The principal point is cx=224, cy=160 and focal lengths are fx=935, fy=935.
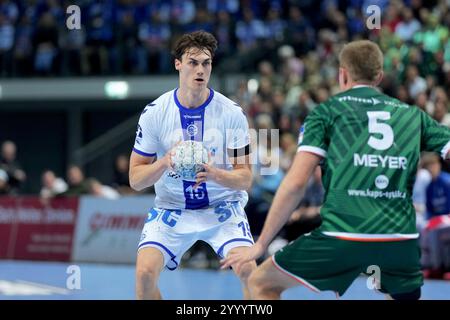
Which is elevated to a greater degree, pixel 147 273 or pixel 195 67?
pixel 195 67

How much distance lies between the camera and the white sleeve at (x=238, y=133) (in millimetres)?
7223

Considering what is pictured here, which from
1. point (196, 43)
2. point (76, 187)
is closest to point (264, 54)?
point (76, 187)

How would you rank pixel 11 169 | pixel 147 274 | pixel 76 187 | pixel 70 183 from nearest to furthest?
pixel 147 274 → pixel 76 187 → pixel 70 183 → pixel 11 169

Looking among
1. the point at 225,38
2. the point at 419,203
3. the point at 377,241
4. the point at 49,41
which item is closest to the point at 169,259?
the point at 377,241

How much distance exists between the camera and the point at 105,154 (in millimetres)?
26047

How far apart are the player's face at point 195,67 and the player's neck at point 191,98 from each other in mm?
130

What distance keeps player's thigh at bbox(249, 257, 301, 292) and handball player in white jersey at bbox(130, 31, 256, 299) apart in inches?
65.2

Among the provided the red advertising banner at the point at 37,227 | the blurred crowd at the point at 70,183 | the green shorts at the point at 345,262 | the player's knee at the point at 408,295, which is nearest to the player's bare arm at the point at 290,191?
the green shorts at the point at 345,262

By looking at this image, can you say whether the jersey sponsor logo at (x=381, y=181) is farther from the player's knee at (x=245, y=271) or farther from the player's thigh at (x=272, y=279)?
the player's knee at (x=245, y=271)

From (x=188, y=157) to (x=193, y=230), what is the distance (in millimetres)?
900

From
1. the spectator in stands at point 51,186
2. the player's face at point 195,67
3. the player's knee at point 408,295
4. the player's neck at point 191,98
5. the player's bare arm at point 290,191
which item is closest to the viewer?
the player's bare arm at point 290,191

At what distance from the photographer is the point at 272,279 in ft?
17.5

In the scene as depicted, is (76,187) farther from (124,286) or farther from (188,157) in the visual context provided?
(188,157)

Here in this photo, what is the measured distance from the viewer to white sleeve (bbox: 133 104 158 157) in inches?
281
